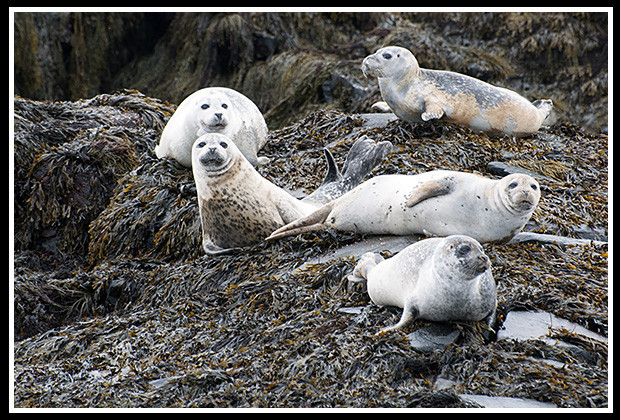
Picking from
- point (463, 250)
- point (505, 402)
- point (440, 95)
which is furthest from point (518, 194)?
point (440, 95)

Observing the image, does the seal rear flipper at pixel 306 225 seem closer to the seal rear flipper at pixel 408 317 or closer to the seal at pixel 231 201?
the seal at pixel 231 201

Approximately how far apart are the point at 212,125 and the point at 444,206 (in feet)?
7.65

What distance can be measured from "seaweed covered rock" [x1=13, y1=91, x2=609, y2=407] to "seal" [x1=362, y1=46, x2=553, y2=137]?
16 centimetres

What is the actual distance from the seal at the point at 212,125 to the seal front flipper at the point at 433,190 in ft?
7.04

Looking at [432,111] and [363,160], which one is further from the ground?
[432,111]

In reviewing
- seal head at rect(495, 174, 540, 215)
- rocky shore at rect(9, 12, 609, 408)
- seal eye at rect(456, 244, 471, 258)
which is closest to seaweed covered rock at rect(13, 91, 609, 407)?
rocky shore at rect(9, 12, 609, 408)

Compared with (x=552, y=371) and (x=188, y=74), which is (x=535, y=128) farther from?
(x=188, y=74)

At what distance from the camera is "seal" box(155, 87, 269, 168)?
6332 mm

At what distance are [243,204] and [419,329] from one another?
1.95 m

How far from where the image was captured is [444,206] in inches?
182

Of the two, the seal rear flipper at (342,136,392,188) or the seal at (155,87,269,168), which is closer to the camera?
the seal rear flipper at (342,136,392,188)

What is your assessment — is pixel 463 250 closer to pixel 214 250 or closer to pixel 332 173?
pixel 214 250

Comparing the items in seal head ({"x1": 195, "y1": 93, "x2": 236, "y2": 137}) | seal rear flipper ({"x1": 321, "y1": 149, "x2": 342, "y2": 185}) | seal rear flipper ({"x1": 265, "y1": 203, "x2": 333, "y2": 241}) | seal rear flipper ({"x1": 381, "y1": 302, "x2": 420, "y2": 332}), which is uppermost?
seal head ({"x1": 195, "y1": 93, "x2": 236, "y2": 137})

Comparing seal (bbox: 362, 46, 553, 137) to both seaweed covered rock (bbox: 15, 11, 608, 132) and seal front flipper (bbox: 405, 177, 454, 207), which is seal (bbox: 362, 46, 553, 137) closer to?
seal front flipper (bbox: 405, 177, 454, 207)
